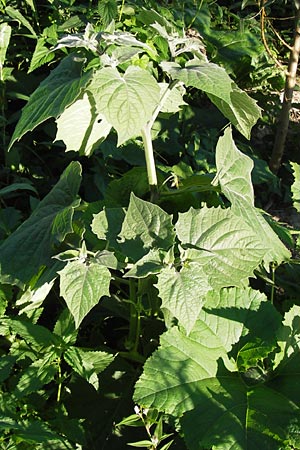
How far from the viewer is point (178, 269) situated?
1464 mm

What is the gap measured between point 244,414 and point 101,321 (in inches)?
29.4

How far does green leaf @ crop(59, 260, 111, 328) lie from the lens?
1327 millimetres

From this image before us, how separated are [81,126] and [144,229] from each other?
13.7 inches

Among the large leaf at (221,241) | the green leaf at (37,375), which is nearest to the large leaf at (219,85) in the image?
the large leaf at (221,241)

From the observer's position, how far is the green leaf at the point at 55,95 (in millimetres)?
1357

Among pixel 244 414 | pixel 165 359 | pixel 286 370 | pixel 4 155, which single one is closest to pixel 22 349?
pixel 165 359

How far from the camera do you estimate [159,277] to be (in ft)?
4.48

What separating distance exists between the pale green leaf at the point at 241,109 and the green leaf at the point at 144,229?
307mm

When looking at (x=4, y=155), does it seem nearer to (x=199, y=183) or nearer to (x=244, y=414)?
(x=199, y=183)

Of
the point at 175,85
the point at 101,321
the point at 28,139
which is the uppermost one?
the point at 175,85

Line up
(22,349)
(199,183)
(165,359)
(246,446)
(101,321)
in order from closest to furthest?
(246,446), (165,359), (22,349), (199,183), (101,321)

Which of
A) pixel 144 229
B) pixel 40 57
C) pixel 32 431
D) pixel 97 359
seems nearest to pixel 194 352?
pixel 97 359

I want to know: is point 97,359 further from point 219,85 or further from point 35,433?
point 219,85

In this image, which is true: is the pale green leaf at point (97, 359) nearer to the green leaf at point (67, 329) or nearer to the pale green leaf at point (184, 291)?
the green leaf at point (67, 329)
